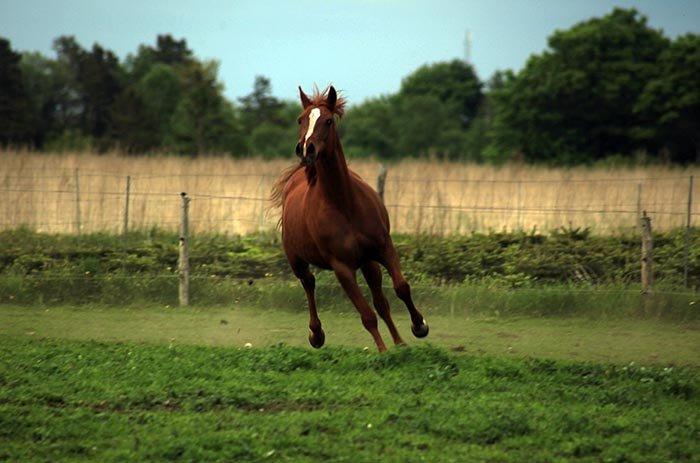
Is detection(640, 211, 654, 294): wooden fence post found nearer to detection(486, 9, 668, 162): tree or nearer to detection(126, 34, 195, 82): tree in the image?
detection(486, 9, 668, 162): tree

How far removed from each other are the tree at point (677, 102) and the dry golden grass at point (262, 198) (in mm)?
20706

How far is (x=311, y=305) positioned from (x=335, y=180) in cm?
180

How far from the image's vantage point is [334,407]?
24.7ft

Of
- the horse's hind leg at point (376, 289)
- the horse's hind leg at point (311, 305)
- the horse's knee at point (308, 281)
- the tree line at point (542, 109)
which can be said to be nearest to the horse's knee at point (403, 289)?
the horse's hind leg at point (376, 289)

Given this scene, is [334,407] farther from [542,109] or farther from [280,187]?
[542,109]

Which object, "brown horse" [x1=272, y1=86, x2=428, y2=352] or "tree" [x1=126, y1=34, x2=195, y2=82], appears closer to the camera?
"brown horse" [x1=272, y1=86, x2=428, y2=352]

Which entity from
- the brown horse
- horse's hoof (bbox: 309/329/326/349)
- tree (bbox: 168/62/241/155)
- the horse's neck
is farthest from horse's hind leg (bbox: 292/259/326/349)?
tree (bbox: 168/62/241/155)

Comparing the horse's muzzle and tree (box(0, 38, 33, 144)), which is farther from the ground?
tree (box(0, 38, 33, 144))

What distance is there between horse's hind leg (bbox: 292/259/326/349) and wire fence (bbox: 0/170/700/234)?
6695 mm

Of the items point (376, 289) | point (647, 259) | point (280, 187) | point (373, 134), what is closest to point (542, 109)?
point (373, 134)

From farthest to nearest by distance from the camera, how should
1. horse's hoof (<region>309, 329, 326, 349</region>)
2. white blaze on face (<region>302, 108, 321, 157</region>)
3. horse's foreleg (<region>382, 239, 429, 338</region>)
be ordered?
1. horse's hoof (<region>309, 329, 326, 349</region>)
2. horse's foreleg (<region>382, 239, 429, 338</region>)
3. white blaze on face (<region>302, 108, 321, 157</region>)

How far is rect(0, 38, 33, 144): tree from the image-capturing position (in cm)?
4556

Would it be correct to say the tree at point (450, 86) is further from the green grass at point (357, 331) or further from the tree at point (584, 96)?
the green grass at point (357, 331)

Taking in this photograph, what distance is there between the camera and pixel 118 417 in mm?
7223
